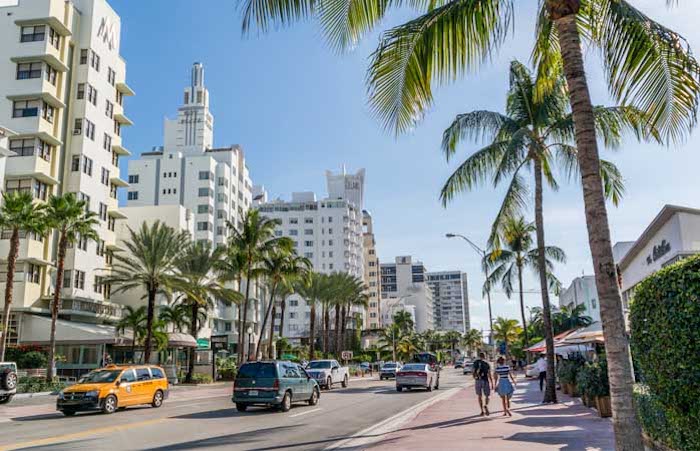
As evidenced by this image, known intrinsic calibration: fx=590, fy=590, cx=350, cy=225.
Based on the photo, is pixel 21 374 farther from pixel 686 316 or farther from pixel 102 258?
pixel 686 316

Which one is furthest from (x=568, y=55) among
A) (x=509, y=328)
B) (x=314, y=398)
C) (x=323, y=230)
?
(x=323, y=230)

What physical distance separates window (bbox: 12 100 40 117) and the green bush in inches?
1850

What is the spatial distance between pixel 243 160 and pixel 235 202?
348 inches

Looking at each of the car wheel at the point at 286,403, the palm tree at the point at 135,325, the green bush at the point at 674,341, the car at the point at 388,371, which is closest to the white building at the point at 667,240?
the green bush at the point at 674,341

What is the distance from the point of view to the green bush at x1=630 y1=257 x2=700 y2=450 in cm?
597

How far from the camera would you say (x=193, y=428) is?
15.2m

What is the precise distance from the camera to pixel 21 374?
3309 centimetres

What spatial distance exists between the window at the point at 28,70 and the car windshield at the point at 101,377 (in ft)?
106

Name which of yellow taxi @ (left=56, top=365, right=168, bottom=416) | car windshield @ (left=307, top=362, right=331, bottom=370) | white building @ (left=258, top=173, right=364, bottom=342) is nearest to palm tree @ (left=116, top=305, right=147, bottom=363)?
car windshield @ (left=307, top=362, right=331, bottom=370)

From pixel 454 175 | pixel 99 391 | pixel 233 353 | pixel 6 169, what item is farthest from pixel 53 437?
pixel 233 353

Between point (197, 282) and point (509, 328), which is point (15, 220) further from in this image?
point (509, 328)

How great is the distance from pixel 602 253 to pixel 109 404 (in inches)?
730

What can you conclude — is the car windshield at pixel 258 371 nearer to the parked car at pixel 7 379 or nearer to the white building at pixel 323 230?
the parked car at pixel 7 379

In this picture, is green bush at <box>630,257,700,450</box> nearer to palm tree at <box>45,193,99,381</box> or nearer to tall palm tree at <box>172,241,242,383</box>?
palm tree at <box>45,193,99,381</box>
